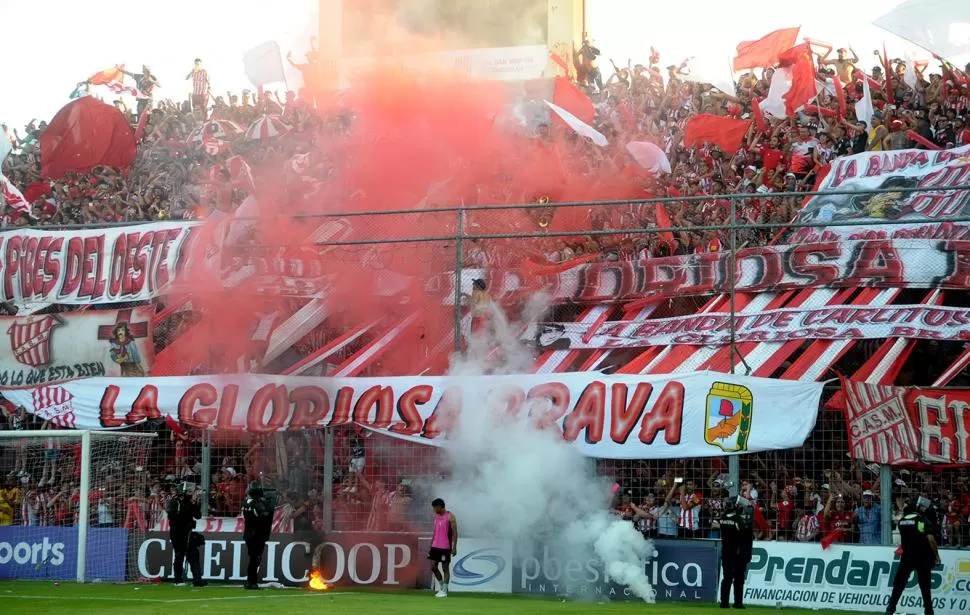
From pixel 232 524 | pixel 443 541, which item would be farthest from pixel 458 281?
pixel 232 524

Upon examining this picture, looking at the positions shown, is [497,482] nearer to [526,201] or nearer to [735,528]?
[735,528]

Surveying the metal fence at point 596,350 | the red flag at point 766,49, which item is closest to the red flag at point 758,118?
the red flag at point 766,49

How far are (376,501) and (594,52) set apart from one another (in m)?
11.9

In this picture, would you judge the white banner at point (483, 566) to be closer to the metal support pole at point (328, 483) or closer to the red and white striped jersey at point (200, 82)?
the metal support pole at point (328, 483)

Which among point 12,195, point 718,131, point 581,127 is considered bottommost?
point 12,195

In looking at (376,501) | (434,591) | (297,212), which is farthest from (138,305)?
(434,591)

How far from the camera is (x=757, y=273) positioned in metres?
17.6

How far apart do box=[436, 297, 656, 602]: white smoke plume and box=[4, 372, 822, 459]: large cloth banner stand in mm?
168

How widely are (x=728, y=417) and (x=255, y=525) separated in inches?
252

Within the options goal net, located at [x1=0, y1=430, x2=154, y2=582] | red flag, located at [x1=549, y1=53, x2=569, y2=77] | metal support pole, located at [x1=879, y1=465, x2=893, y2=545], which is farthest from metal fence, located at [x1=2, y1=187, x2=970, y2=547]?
red flag, located at [x1=549, y1=53, x2=569, y2=77]

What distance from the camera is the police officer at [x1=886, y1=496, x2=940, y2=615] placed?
13.8 meters

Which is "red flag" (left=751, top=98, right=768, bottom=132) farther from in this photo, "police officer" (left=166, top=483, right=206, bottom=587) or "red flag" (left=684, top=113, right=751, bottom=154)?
"police officer" (left=166, top=483, right=206, bottom=587)

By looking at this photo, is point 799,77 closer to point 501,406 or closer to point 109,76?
point 501,406

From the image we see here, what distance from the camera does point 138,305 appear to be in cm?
2014
